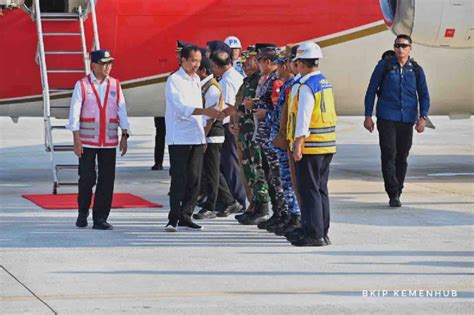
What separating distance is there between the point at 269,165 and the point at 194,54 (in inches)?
50.8

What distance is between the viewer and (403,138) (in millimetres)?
14781

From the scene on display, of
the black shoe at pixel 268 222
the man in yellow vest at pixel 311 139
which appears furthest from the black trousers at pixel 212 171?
the man in yellow vest at pixel 311 139

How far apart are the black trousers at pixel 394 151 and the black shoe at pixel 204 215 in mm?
2140

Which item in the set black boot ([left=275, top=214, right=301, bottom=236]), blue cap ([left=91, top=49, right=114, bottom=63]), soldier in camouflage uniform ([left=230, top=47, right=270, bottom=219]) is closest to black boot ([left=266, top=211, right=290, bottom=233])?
black boot ([left=275, top=214, right=301, bottom=236])

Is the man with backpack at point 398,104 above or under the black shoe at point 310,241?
above

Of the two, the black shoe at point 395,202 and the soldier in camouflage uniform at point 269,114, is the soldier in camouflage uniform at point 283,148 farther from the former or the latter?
the black shoe at point 395,202

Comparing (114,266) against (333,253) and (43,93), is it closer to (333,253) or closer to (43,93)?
(333,253)

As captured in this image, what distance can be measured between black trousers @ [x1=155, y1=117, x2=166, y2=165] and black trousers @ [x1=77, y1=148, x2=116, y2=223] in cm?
557

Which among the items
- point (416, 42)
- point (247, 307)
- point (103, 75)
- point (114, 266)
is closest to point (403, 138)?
point (416, 42)

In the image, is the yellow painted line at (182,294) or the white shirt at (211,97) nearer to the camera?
the yellow painted line at (182,294)

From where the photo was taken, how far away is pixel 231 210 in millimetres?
13969

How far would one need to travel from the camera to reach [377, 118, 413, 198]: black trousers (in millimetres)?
14602

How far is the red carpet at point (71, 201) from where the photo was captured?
1453cm

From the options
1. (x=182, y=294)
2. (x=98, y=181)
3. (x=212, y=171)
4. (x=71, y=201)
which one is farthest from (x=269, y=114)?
(x=182, y=294)
